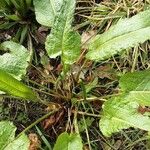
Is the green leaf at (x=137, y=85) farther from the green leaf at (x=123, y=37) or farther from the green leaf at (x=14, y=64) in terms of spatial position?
the green leaf at (x=14, y=64)

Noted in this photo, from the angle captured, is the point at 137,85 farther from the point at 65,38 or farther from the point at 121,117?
the point at 65,38

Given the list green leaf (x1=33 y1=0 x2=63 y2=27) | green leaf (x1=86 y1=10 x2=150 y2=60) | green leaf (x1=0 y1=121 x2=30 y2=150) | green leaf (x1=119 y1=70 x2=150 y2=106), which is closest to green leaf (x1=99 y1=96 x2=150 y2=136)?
green leaf (x1=119 y1=70 x2=150 y2=106)

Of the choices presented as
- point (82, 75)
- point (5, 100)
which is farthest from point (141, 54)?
point (5, 100)

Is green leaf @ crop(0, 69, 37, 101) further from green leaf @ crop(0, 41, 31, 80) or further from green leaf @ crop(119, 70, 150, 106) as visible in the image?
green leaf @ crop(119, 70, 150, 106)

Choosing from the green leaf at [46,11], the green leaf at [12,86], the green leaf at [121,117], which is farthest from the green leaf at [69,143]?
the green leaf at [46,11]

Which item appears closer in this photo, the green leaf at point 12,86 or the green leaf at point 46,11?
the green leaf at point 12,86

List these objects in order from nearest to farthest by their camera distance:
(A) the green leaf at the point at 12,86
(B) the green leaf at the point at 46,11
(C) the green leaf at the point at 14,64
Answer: (A) the green leaf at the point at 12,86 < (C) the green leaf at the point at 14,64 < (B) the green leaf at the point at 46,11
